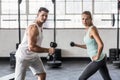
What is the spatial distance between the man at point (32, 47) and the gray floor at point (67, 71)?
7.35 ft

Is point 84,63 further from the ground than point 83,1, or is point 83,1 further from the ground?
point 83,1

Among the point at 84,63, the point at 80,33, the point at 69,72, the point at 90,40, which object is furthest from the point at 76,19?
the point at 90,40

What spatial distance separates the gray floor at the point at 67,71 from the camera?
238 inches

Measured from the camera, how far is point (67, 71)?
669 cm

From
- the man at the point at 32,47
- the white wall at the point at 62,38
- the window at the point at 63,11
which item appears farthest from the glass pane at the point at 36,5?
the man at the point at 32,47

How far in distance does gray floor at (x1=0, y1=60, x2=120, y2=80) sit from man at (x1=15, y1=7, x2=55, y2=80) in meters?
2.24

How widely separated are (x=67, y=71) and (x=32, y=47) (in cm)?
329

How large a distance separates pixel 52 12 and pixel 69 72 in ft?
7.39

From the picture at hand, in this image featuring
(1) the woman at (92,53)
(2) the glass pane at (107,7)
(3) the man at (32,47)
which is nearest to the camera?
(3) the man at (32,47)

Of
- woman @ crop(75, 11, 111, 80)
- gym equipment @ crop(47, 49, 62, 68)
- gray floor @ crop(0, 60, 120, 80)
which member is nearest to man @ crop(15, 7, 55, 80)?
woman @ crop(75, 11, 111, 80)

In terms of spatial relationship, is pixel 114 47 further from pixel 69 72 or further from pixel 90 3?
pixel 69 72

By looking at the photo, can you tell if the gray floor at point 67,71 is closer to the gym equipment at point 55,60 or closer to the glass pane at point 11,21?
the gym equipment at point 55,60

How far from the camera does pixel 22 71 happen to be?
12.2ft

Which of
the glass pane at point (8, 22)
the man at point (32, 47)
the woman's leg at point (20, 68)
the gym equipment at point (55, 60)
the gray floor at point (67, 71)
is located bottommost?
the gray floor at point (67, 71)
